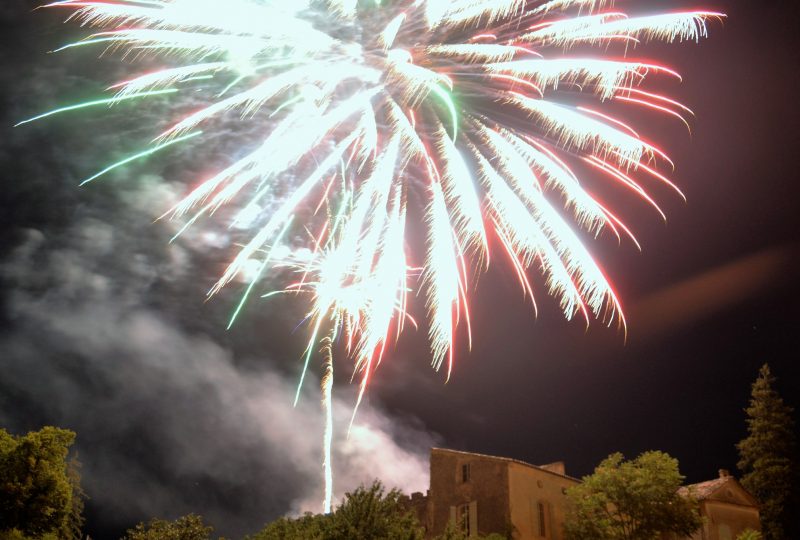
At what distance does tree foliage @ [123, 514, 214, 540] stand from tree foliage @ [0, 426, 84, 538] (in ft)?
18.7

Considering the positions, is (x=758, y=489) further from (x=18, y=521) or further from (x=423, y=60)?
(x=18, y=521)

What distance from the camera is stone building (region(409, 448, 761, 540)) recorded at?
2861 centimetres

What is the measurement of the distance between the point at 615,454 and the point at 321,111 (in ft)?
64.9

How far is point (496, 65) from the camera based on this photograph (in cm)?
1522

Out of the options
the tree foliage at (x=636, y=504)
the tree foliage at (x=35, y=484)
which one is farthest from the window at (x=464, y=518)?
the tree foliage at (x=35, y=484)

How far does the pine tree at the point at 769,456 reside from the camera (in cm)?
3997

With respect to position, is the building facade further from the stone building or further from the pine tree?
the pine tree

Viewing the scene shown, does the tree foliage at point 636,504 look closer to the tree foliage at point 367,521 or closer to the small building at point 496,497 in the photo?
the small building at point 496,497

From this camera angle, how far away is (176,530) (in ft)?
129

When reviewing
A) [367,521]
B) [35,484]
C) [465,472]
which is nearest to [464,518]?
[465,472]

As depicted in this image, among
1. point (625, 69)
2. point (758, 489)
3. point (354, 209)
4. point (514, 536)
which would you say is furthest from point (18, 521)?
point (758, 489)

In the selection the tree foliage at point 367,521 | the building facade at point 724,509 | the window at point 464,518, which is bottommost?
the tree foliage at point 367,521

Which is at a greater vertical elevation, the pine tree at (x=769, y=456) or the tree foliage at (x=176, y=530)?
the pine tree at (x=769, y=456)

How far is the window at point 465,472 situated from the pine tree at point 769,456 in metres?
21.6
